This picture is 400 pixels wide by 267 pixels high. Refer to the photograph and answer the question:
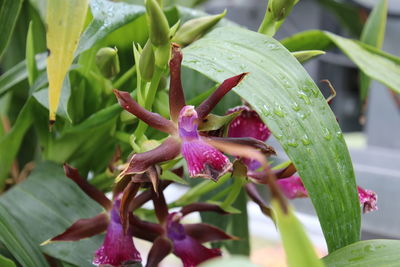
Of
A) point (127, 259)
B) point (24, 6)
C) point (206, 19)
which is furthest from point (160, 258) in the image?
point (24, 6)

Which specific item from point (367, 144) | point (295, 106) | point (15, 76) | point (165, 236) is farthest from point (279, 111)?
point (367, 144)

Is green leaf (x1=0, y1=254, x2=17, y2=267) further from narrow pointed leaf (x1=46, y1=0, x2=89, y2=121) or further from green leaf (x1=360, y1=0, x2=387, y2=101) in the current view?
green leaf (x1=360, y1=0, x2=387, y2=101)

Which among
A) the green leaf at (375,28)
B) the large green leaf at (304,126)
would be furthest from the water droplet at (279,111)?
the green leaf at (375,28)

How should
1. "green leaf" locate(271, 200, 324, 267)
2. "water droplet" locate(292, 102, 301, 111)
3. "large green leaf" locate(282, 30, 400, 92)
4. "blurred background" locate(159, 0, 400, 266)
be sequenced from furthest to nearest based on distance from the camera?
"blurred background" locate(159, 0, 400, 266), "large green leaf" locate(282, 30, 400, 92), "water droplet" locate(292, 102, 301, 111), "green leaf" locate(271, 200, 324, 267)

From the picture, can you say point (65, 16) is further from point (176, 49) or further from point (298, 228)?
point (298, 228)

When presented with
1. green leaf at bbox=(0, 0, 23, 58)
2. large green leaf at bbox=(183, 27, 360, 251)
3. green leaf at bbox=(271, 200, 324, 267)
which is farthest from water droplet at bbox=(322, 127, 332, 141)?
green leaf at bbox=(0, 0, 23, 58)

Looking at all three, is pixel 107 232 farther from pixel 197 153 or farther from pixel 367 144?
pixel 367 144
